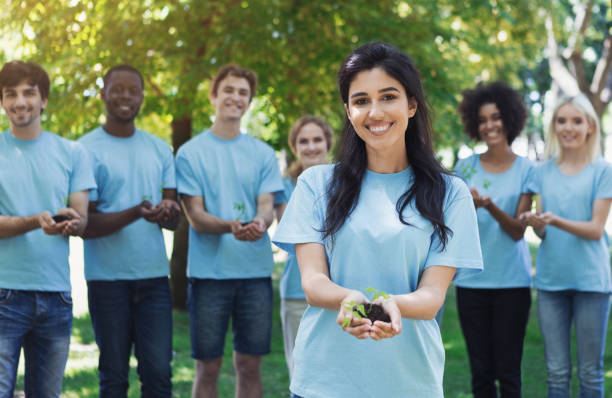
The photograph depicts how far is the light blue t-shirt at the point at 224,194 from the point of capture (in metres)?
4.59

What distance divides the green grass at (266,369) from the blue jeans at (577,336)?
170cm

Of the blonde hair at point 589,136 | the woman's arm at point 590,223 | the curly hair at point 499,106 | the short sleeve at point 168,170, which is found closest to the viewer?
the woman's arm at point 590,223

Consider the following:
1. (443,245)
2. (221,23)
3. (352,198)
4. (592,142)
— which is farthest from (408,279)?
(221,23)

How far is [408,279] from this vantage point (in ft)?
8.11

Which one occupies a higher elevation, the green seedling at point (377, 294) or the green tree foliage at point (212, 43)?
the green tree foliage at point (212, 43)

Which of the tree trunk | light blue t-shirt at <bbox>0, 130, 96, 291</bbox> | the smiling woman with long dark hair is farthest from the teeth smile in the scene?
the tree trunk

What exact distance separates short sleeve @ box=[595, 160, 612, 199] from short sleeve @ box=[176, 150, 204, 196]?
2.72 m

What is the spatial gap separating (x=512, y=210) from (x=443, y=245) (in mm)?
2405

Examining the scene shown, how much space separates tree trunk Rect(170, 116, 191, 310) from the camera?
909cm

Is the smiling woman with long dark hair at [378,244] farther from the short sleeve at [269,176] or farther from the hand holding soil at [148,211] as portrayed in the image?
the short sleeve at [269,176]

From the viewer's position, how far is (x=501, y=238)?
15.2 ft

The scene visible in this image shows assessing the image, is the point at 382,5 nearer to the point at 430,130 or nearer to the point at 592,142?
the point at 592,142

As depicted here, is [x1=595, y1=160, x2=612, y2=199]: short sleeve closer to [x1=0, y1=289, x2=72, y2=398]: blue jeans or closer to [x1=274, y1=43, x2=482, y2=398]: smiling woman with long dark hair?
[x1=274, y1=43, x2=482, y2=398]: smiling woman with long dark hair

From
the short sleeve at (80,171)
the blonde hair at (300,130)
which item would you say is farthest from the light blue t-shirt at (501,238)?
the short sleeve at (80,171)
